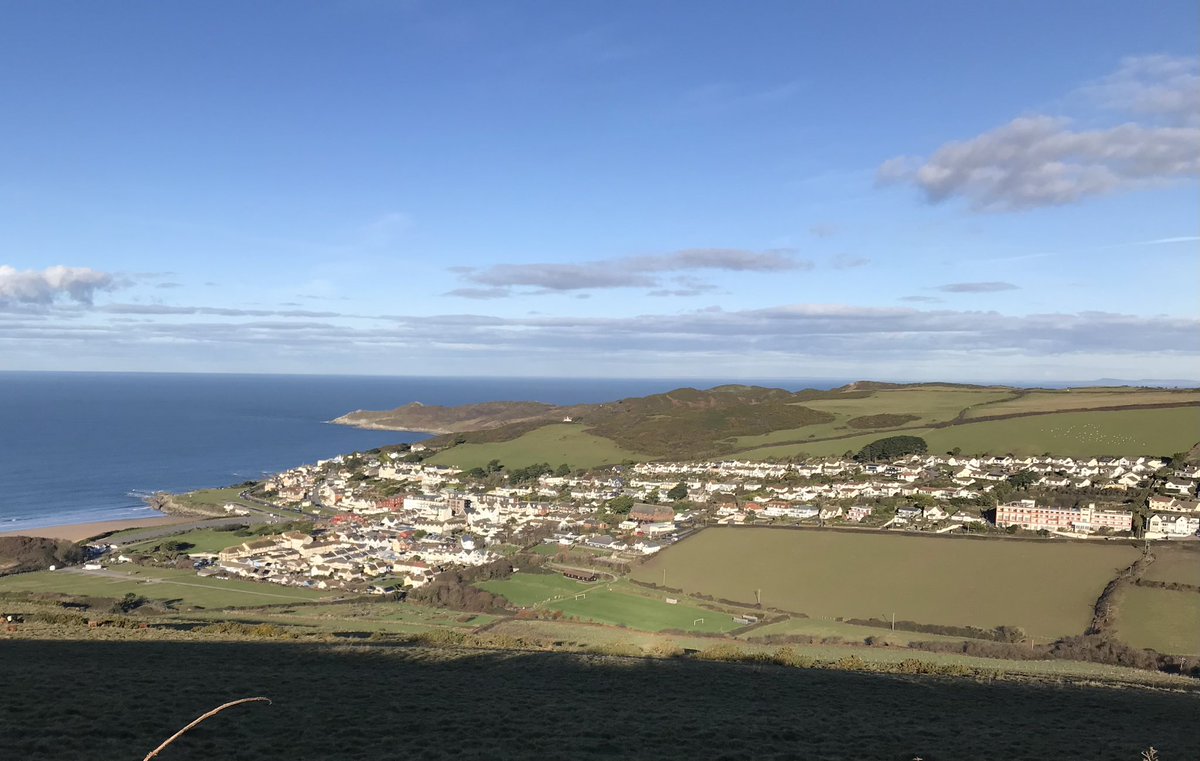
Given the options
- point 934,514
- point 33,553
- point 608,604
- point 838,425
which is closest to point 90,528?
point 33,553

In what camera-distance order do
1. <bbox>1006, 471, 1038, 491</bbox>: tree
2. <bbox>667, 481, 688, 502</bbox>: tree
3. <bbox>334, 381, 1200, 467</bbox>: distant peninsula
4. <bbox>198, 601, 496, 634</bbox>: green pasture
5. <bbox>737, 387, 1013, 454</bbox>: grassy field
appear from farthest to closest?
<bbox>737, 387, 1013, 454</bbox>: grassy field
<bbox>334, 381, 1200, 467</bbox>: distant peninsula
<bbox>667, 481, 688, 502</bbox>: tree
<bbox>1006, 471, 1038, 491</bbox>: tree
<bbox>198, 601, 496, 634</bbox>: green pasture

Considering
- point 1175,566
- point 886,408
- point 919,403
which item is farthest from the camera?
point 919,403

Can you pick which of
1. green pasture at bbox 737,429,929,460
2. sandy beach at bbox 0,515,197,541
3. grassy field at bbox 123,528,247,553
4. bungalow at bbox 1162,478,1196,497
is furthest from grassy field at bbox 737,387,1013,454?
sandy beach at bbox 0,515,197,541

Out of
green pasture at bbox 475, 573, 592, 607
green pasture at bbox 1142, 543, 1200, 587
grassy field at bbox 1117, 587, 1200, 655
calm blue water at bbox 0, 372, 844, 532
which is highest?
green pasture at bbox 1142, 543, 1200, 587

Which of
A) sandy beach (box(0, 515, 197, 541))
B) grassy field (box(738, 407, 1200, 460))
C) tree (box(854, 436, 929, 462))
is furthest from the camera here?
tree (box(854, 436, 929, 462))

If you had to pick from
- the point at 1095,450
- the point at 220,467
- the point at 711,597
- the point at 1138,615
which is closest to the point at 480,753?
the point at 711,597

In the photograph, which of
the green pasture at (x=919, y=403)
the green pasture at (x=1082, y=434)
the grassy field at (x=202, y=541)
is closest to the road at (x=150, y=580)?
the grassy field at (x=202, y=541)

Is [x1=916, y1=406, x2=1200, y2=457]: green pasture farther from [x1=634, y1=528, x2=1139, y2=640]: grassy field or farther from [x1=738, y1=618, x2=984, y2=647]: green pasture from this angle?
[x1=738, y1=618, x2=984, y2=647]: green pasture

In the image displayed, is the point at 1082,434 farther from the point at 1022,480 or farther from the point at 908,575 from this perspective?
the point at 908,575
